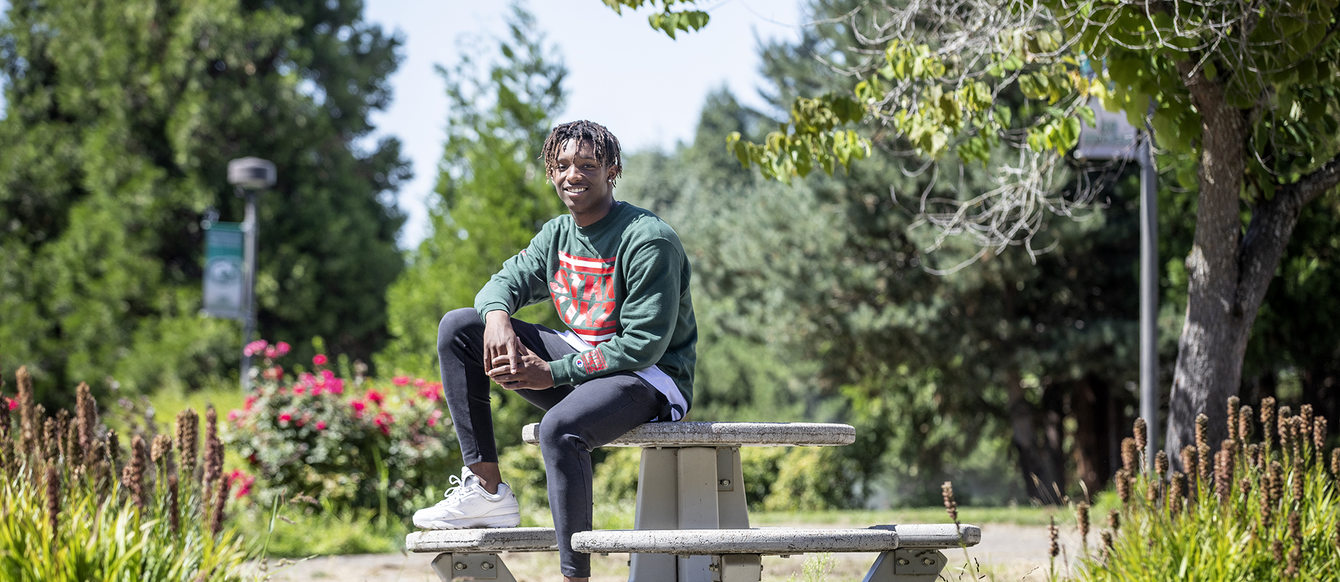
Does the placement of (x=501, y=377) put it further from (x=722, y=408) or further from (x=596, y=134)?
(x=722, y=408)

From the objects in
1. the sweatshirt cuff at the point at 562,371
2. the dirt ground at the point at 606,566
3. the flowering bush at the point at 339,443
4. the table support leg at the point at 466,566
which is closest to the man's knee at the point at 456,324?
the sweatshirt cuff at the point at 562,371

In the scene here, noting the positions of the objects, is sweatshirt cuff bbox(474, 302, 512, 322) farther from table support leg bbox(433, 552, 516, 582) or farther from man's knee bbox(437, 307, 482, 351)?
table support leg bbox(433, 552, 516, 582)

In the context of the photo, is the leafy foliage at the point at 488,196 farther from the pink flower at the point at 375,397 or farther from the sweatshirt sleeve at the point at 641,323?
the sweatshirt sleeve at the point at 641,323

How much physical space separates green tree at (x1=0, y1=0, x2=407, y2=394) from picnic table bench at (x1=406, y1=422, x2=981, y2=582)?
1954 cm

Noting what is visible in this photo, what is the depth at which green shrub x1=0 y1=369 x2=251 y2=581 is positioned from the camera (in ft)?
8.51

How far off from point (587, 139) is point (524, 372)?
0.73 metres

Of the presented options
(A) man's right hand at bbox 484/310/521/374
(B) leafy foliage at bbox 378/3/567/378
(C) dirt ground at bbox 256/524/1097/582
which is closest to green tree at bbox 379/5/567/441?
(B) leafy foliage at bbox 378/3/567/378

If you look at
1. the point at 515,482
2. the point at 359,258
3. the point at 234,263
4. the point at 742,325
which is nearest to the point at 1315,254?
the point at 742,325

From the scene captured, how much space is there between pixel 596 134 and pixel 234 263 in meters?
12.6

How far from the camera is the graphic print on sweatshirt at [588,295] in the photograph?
350 cm

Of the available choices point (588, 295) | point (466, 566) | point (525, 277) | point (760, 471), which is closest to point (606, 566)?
point (466, 566)

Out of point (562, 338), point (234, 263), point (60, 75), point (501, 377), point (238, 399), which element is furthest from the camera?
point (60, 75)

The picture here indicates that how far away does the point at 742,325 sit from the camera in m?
15.8

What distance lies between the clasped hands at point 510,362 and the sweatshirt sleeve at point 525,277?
0.72 ft
